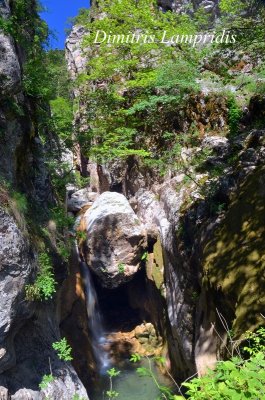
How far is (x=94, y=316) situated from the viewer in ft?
46.0

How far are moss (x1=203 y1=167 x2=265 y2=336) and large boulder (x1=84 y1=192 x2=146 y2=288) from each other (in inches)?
218

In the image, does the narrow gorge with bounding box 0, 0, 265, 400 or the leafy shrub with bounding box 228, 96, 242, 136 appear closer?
the narrow gorge with bounding box 0, 0, 265, 400

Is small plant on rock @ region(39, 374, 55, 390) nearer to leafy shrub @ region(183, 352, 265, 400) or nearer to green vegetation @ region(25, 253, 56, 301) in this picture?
green vegetation @ region(25, 253, 56, 301)

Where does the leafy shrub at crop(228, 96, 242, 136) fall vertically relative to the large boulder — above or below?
above

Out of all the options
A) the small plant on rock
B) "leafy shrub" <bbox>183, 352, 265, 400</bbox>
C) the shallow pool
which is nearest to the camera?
"leafy shrub" <bbox>183, 352, 265, 400</bbox>

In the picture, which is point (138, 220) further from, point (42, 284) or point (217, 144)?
point (42, 284)

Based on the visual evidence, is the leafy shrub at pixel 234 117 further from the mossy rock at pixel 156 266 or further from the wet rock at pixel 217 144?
the mossy rock at pixel 156 266

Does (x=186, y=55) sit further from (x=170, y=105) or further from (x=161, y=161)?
(x=161, y=161)

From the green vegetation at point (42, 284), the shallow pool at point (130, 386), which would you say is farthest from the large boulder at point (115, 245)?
the green vegetation at point (42, 284)

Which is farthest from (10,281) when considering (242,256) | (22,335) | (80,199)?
(80,199)

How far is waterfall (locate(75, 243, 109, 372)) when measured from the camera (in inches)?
494

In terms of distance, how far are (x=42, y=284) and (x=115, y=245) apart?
589cm

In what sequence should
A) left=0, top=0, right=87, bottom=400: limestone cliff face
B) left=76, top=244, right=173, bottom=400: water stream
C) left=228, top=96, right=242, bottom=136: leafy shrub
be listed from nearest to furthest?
left=0, top=0, right=87, bottom=400: limestone cliff face < left=76, top=244, right=173, bottom=400: water stream < left=228, top=96, right=242, bottom=136: leafy shrub

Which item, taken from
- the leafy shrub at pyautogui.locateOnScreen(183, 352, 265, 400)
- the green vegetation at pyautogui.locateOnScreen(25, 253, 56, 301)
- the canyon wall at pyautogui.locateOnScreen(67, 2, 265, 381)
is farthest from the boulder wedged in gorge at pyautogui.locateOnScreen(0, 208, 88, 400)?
the leafy shrub at pyautogui.locateOnScreen(183, 352, 265, 400)
